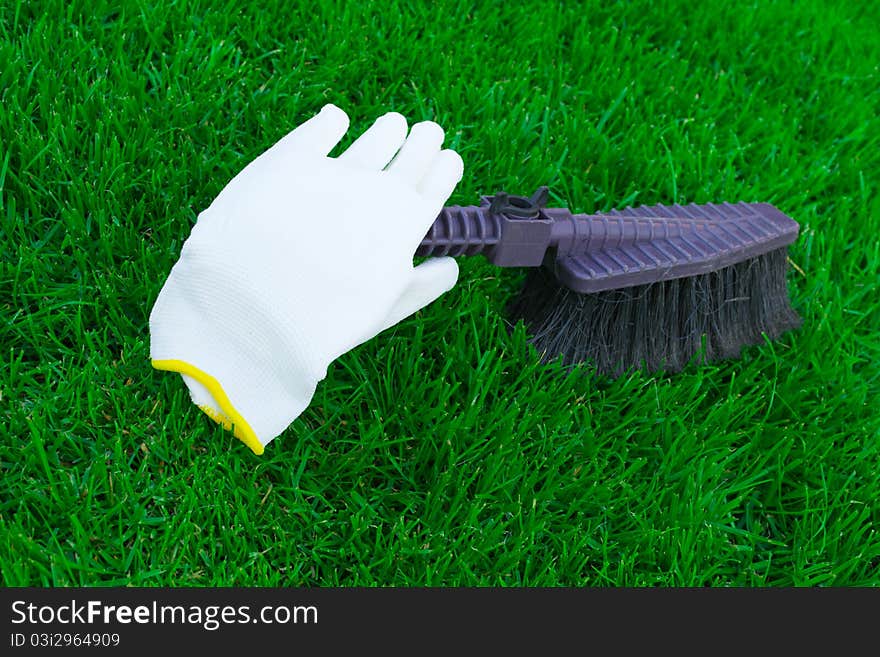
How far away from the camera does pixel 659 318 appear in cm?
182

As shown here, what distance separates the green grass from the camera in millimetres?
1466

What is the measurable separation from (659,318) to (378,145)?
Answer: 2.35ft

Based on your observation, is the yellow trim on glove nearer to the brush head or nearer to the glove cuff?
the glove cuff

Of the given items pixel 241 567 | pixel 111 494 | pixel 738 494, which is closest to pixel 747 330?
pixel 738 494

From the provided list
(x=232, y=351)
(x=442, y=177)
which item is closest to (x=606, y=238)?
(x=442, y=177)

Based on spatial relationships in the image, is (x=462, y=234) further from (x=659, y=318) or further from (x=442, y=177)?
(x=659, y=318)

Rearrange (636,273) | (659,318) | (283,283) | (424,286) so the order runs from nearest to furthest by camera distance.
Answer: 1. (283,283)
2. (424,286)
3. (636,273)
4. (659,318)

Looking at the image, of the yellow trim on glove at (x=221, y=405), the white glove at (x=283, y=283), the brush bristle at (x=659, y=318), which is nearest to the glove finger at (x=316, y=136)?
the white glove at (x=283, y=283)

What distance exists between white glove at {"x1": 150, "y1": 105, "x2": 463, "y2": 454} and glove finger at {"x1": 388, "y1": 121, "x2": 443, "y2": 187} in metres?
0.05

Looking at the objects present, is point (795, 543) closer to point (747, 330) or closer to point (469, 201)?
point (747, 330)

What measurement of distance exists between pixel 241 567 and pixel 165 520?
151 mm

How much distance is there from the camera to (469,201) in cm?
199

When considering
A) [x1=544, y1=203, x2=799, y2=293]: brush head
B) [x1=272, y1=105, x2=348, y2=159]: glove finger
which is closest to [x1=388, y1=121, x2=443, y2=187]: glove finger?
[x1=272, y1=105, x2=348, y2=159]: glove finger

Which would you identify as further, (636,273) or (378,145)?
(636,273)
